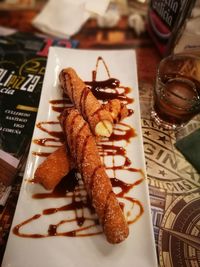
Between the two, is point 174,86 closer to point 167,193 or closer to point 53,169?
point 167,193

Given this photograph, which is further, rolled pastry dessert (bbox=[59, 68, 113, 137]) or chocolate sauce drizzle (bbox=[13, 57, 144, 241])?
rolled pastry dessert (bbox=[59, 68, 113, 137])

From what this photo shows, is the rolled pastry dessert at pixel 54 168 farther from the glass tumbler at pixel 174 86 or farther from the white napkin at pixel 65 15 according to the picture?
the white napkin at pixel 65 15

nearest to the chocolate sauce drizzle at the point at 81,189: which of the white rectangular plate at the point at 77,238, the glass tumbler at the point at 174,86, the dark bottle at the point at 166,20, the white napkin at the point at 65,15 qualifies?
the white rectangular plate at the point at 77,238

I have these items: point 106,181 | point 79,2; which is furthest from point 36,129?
point 79,2

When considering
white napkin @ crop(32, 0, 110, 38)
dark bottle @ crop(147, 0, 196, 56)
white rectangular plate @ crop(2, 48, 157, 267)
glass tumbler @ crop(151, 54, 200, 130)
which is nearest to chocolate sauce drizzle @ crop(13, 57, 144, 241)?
white rectangular plate @ crop(2, 48, 157, 267)

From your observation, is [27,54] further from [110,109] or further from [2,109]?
[110,109]

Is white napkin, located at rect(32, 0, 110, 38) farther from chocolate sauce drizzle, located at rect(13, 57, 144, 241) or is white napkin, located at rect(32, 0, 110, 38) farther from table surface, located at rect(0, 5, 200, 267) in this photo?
chocolate sauce drizzle, located at rect(13, 57, 144, 241)

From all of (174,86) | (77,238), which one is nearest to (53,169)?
(77,238)
